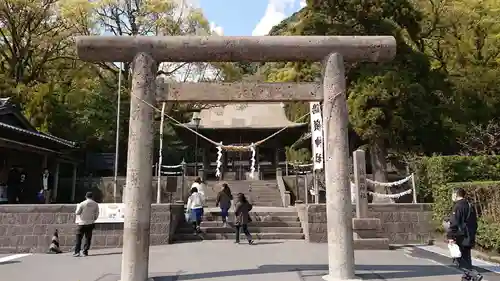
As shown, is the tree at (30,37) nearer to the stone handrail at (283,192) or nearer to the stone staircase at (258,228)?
the stone handrail at (283,192)

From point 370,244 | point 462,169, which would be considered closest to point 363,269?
point 370,244

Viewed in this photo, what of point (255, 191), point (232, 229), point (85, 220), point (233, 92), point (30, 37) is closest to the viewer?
point (233, 92)

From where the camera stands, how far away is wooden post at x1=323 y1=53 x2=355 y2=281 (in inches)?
272

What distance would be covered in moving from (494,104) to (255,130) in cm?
1491

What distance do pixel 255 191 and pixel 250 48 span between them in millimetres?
16548

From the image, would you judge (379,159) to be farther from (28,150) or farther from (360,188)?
(28,150)

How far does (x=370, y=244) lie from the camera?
36.5ft

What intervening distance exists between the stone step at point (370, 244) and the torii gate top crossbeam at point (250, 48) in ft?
18.4

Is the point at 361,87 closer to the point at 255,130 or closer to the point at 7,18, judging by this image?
the point at 255,130

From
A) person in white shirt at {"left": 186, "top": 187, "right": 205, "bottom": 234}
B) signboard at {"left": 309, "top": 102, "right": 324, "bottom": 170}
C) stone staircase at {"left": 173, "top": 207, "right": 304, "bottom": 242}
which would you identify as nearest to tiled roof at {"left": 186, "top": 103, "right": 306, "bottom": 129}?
stone staircase at {"left": 173, "top": 207, "right": 304, "bottom": 242}

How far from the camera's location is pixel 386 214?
42.0 ft

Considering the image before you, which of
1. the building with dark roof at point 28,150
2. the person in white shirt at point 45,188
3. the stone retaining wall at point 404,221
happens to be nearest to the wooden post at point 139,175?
the stone retaining wall at point 404,221

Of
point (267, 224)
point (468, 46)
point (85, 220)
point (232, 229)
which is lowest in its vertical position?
point (232, 229)

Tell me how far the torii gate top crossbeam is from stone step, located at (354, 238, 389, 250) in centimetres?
560
